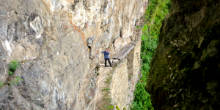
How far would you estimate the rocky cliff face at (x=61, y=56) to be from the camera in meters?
2.57

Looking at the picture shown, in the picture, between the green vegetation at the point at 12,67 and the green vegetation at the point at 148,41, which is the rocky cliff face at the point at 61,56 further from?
the green vegetation at the point at 148,41

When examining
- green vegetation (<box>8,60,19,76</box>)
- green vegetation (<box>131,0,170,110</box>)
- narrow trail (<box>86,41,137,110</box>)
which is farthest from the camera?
green vegetation (<box>131,0,170,110</box>)

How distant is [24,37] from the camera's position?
275 centimetres

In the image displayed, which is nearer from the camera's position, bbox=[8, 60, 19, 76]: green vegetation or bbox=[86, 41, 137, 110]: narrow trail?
bbox=[8, 60, 19, 76]: green vegetation

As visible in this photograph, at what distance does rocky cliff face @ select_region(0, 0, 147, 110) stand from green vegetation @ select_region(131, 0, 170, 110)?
0.90m

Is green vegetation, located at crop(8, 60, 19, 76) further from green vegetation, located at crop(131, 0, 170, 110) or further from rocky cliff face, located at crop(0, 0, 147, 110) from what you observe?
green vegetation, located at crop(131, 0, 170, 110)

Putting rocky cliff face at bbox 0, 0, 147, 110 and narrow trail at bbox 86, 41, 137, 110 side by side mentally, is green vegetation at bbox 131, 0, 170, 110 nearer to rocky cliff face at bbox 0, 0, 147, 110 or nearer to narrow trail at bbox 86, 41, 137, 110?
rocky cliff face at bbox 0, 0, 147, 110

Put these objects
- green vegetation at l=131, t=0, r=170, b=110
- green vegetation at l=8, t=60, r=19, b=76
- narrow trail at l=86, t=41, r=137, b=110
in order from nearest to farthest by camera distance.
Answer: green vegetation at l=8, t=60, r=19, b=76 < narrow trail at l=86, t=41, r=137, b=110 < green vegetation at l=131, t=0, r=170, b=110

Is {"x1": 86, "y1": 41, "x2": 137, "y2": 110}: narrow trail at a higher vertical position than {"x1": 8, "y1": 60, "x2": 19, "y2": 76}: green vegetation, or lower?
lower

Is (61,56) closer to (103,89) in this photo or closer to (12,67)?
(12,67)

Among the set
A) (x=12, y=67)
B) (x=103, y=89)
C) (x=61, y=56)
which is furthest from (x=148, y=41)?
(x=12, y=67)

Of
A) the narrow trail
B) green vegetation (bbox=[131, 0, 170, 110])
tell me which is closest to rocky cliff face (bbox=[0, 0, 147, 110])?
the narrow trail

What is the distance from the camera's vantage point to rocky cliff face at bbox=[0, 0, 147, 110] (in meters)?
2.57

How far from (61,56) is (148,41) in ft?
21.6
